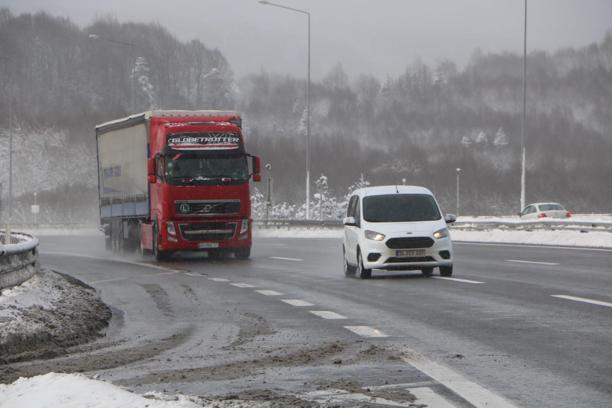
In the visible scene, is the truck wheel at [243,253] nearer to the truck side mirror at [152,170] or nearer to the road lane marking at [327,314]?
the truck side mirror at [152,170]

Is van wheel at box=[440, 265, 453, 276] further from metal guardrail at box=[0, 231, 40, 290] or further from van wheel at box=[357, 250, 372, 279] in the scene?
metal guardrail at box=[0, 231, 40, 290]

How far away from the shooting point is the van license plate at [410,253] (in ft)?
74.6

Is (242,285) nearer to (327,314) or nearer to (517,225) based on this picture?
(327,314)

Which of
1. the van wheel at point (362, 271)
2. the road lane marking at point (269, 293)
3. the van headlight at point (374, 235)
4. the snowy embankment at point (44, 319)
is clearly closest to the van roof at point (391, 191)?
the van headlight at point (374, 235)

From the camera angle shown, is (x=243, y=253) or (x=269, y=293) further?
(x=243, y=253)

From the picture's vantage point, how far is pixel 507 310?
1563 cm

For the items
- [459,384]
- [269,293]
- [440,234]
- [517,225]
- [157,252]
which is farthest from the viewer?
[517,225]

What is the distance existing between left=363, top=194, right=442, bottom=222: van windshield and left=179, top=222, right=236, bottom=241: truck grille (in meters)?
7.83

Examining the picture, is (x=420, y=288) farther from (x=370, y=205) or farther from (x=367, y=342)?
(x=367, y=342)

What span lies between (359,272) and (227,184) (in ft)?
26.5

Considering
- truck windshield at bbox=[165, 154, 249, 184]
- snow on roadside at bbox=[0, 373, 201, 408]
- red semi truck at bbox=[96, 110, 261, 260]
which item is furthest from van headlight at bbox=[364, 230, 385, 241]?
snow on roadside at bbox=[0, 373, 201, 408]

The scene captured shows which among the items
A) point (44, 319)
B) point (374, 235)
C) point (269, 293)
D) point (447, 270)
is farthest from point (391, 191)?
point (44, 319)

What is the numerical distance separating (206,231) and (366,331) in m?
18.4

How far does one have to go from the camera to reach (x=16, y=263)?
17.1 m
